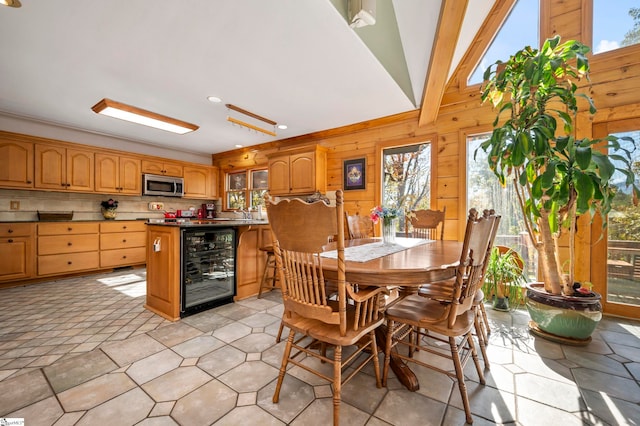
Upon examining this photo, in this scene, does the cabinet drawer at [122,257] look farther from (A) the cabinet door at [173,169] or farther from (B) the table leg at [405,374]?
(B) the table leg at [405,374]

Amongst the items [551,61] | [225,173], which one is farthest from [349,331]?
[225,173]

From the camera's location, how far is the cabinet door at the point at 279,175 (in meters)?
4.55

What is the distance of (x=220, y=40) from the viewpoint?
2.05 m

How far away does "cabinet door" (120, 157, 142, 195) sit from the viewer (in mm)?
4684

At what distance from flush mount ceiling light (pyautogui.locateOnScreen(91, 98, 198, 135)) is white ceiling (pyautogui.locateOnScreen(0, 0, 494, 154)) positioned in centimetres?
11

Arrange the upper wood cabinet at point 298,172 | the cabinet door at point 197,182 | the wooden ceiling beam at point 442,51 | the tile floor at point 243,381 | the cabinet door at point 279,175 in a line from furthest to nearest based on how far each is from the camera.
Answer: the cabinet door at point 197,182 → the cabinet door at point 279,175 → the upper wood cabinet at point 298,172 → the wooden ceiling beam at point 442,51 → the tile floor at point 243,381

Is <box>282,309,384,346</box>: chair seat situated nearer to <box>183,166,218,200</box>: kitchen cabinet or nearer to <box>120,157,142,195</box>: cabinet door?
<box>120,157,142,195</box>: cabinet door

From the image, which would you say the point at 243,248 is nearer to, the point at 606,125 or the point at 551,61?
the point at 551,61

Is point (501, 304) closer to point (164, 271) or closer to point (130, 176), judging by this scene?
point (164, 271)

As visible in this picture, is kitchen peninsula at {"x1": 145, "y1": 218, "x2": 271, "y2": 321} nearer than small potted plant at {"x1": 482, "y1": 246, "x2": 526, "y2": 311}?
Yes

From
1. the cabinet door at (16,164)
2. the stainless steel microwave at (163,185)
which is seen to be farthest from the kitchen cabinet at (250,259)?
the cabinet door at (16,164)

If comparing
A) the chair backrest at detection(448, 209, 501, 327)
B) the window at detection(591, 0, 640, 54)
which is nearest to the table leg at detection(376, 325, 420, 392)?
the chair backrest at detection(448, 209, 501, 327)

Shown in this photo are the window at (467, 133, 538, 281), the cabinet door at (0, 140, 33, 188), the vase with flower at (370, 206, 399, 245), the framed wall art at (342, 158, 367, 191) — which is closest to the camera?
the vase with flower at (370, 206, 399, 245)

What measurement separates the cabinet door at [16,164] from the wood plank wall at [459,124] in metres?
3.63
